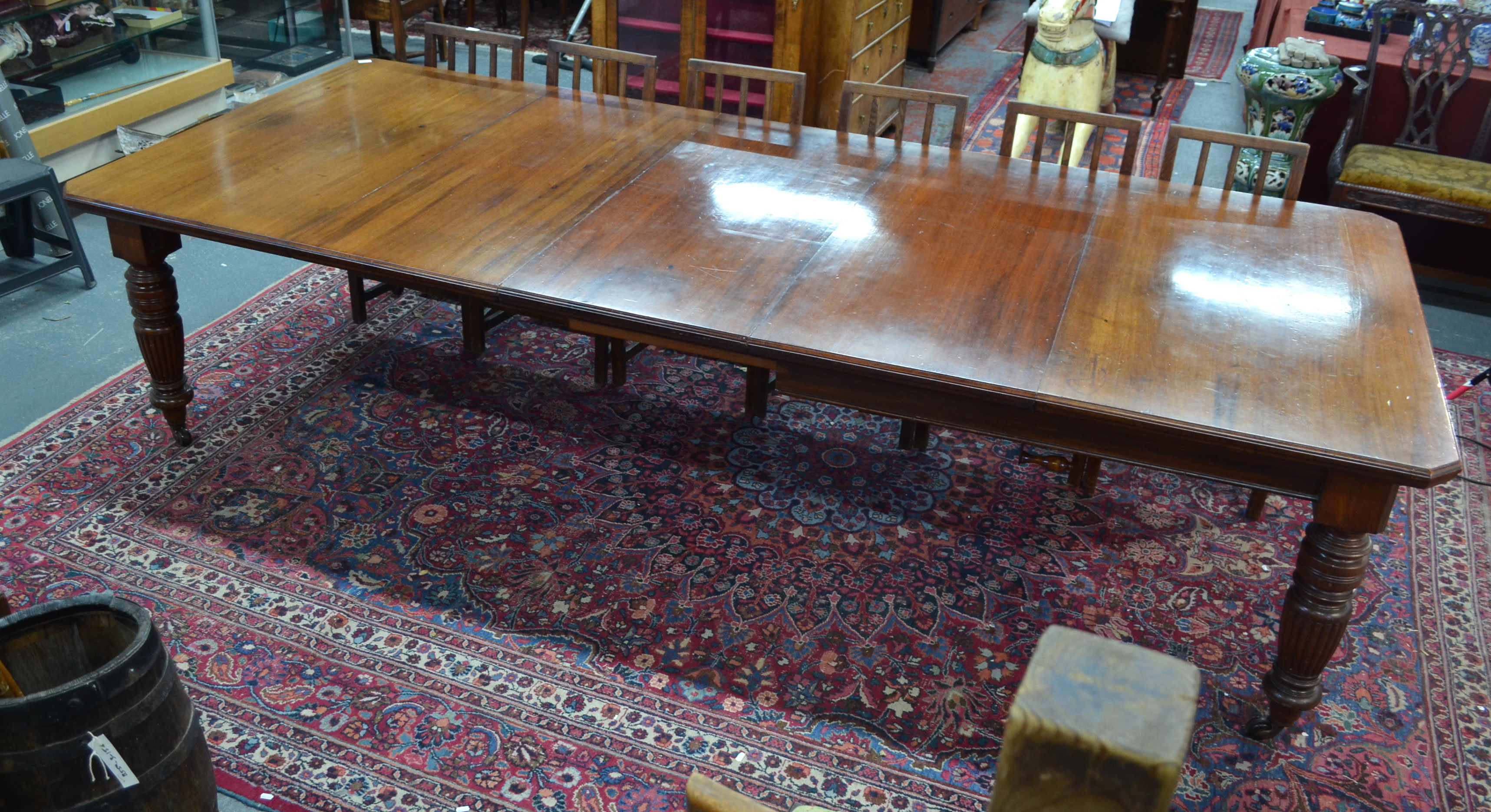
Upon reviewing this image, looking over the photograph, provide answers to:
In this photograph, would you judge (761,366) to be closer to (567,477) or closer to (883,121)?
(567,477)

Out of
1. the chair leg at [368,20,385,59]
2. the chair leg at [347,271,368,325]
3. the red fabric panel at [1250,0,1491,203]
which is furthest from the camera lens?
the chair leg at [368,20,385,59]

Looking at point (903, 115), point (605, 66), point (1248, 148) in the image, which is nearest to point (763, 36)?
point (605, 66)

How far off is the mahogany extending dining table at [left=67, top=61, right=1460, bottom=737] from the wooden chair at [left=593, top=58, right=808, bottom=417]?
4.9 inches

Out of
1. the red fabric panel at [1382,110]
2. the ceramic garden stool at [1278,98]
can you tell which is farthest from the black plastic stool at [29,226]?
the red fabric panel at [1382,110]

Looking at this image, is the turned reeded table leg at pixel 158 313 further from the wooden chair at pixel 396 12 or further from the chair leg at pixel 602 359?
the wooden chair at pixel 396 12

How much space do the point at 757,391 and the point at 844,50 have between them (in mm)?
2423

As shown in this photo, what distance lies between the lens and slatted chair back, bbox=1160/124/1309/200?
3.13 meters

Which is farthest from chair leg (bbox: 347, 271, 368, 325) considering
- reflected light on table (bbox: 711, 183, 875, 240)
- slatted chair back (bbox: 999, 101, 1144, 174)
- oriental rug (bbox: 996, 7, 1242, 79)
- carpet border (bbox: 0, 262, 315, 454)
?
oriental rug (bbox: 996, 7, 1242, 79)

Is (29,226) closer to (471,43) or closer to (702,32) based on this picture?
(471,43)

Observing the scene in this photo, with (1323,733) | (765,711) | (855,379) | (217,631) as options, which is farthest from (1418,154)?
(217,631)

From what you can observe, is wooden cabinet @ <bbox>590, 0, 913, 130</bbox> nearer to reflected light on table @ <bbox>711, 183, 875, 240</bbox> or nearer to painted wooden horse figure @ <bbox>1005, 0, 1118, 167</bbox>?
painted wooden horse figure @ <bbox>1005, 0, 1118, 167</bbox>

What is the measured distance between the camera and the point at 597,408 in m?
3.75

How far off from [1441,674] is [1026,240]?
1.48 meters

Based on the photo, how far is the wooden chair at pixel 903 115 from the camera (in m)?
3.46
